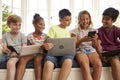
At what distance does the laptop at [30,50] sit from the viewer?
6.69 feet

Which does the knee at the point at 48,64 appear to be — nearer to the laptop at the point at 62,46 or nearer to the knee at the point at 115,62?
the laptop at the point at 62,46

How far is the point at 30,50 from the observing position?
209 cm

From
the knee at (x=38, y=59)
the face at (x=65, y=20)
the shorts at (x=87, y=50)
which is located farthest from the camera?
the face at (x=65, y=20)

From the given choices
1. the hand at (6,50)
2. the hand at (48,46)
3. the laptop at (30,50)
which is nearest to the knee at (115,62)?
the hand at (48,46)

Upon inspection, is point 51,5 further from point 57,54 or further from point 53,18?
point 57,54

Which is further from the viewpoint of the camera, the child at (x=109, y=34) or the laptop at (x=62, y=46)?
the child at (x=109, y=34)

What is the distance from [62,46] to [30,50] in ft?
0.97

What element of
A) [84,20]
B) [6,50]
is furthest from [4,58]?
[84,20]

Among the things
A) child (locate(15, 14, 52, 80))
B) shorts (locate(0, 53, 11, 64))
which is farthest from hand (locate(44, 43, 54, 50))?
shorts (locate(0, 53, 11, 64))

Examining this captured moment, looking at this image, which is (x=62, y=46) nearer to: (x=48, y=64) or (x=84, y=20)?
(x=48, y=64)

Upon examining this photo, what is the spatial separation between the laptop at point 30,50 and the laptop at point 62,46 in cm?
11

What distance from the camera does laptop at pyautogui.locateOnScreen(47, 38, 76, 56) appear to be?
2.08 metres

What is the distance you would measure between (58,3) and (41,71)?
122 inches

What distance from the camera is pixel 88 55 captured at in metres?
2.21
